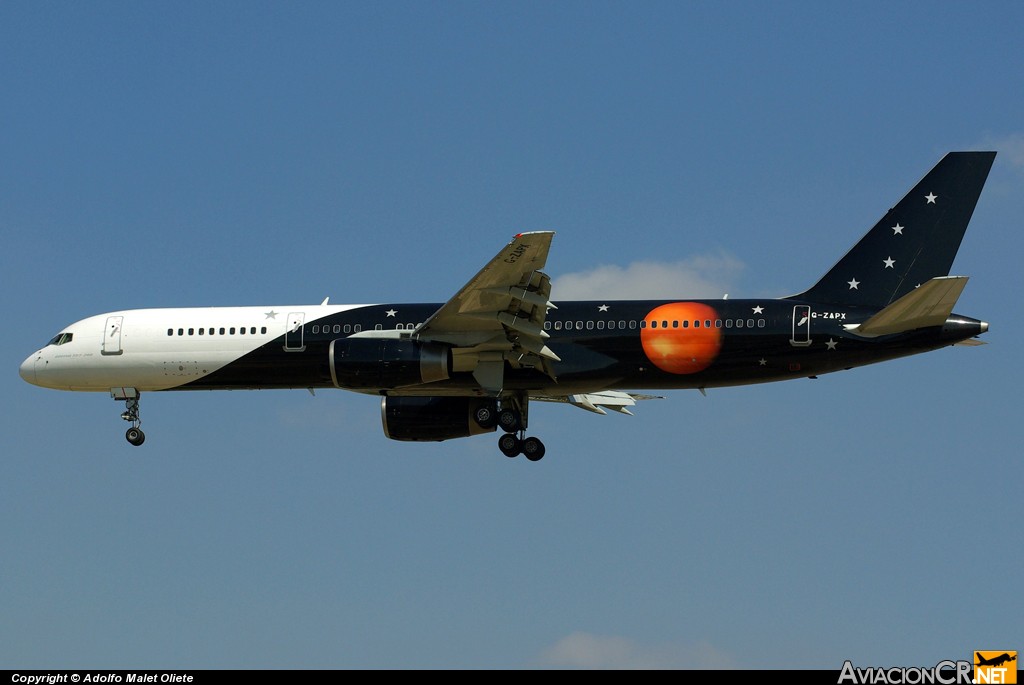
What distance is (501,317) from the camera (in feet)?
124

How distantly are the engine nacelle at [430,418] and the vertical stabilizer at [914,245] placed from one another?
374 inches

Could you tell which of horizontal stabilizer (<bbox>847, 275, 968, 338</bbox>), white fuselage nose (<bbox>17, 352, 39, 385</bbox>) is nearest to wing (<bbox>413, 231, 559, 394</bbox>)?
horizontal stabilizer (<bbox>847, 275, 968, 338</bbox>)

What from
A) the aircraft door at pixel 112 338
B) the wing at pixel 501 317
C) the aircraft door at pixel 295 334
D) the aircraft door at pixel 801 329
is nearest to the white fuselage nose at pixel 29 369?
the aircraft door at pixel 112 338

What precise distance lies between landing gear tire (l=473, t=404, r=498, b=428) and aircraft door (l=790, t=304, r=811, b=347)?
27.7 feet

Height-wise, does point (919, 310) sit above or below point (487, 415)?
above

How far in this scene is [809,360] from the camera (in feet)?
123

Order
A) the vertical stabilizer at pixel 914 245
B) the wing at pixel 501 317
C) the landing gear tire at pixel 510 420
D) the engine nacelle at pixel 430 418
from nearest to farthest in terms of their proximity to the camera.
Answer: the wing at pixel 501 317 < the vertical stabilizer at pixel 914 245 < the landing gear tire at pixel 510 420 < the engine nacelle at pixel 430 418

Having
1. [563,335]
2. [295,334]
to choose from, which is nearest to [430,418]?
[295,334]

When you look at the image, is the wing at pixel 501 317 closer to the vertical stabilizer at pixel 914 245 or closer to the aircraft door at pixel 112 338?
the vertical stabilizer at pixel 914 245

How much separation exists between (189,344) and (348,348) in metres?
5.63

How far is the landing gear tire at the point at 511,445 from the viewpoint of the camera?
41.2 metres

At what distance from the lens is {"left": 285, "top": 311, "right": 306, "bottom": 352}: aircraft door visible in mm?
40375

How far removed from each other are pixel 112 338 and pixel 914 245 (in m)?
21.5

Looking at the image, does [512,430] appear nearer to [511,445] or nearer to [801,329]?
[511,445]
